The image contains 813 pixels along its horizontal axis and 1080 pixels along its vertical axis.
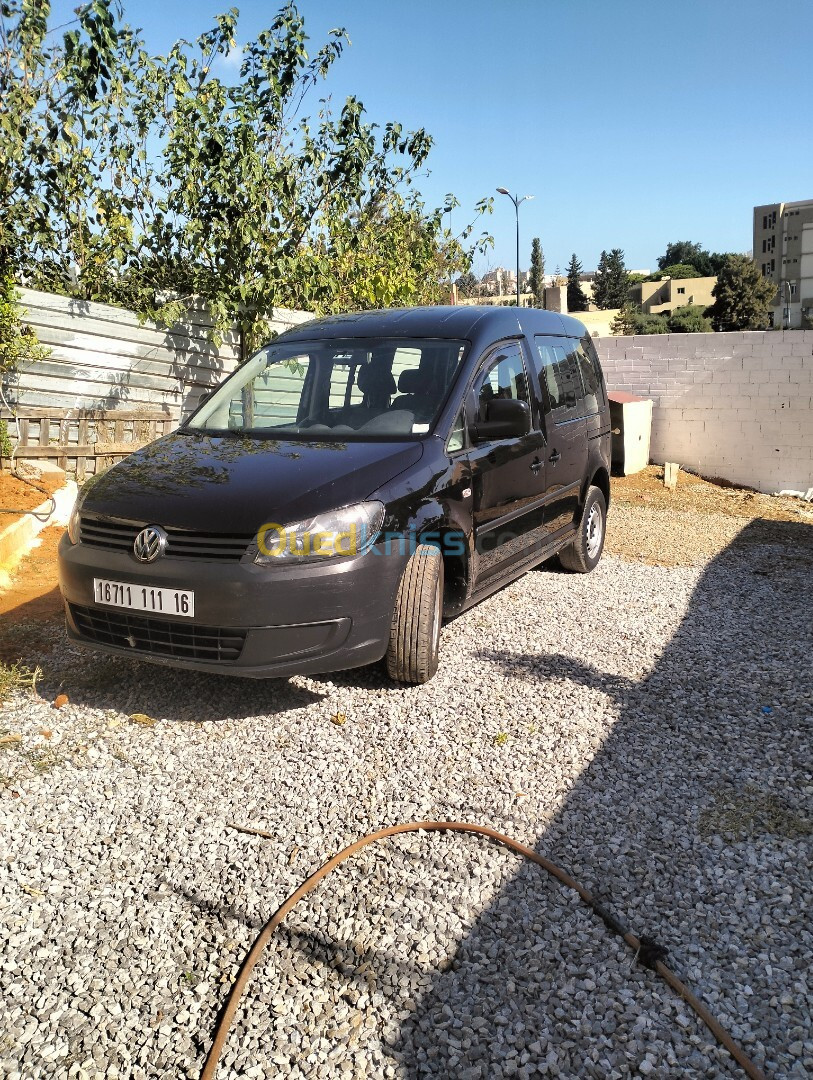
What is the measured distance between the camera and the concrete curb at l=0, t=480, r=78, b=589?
6102 mm

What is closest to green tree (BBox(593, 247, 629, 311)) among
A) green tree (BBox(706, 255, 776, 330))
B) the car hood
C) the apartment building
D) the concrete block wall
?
the apartment building

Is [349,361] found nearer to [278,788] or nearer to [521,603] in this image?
[521,603]

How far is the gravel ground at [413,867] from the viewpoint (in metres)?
2.11

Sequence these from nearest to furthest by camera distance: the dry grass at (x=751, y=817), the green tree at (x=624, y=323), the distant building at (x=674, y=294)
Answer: the dry grass at (x=751, y=817) < the green tree at (x=624, y=323) < the distant building at (x=674, y=294)

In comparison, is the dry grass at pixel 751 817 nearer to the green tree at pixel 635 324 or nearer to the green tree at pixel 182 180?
the green tree at pixel 182 180

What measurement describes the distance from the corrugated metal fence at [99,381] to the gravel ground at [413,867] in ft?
13.0

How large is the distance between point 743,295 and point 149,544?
244 feet

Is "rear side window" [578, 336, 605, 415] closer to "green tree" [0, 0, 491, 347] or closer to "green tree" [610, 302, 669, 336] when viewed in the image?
"green tree" [0, 0, 491, 347]

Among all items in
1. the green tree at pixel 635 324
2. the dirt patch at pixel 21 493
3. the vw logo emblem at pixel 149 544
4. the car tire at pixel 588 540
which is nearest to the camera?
the vw logo emblem at pixel 149 544

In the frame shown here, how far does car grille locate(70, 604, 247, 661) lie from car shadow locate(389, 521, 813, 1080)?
1.33 meters

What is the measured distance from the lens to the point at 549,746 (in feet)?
12.2

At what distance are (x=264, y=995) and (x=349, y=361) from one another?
354 centimetres

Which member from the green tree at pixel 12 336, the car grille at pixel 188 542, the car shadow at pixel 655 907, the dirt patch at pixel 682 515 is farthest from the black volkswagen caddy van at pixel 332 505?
the green tree at pixel 12 336

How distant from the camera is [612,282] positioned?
99.4 metres
